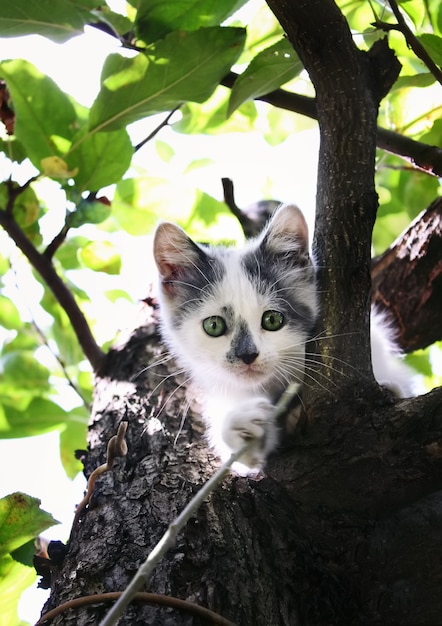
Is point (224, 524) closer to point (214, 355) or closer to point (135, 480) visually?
point (135, 480)

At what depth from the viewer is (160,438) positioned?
1779 mm

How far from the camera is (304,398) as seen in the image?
1507 millimetres

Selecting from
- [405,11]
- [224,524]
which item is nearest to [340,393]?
[224,524]

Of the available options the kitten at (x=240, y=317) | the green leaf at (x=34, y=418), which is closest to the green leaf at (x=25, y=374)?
the green leaf at (x=34, y=418)

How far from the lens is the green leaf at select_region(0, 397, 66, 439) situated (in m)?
2.31

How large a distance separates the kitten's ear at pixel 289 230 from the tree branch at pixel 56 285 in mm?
656

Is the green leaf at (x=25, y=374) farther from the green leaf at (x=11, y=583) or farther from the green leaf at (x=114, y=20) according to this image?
the green leaf at (x=114, y=20)

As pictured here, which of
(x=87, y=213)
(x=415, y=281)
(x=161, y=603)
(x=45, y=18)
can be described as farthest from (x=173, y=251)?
(x=161, y=603)

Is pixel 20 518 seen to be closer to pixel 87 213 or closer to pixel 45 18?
pixel 87 213

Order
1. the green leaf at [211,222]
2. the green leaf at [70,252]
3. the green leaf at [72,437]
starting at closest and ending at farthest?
1. the green leaf at [72,437]
2. the green leaf at [211,222]
3. the green leaf at [70,252]

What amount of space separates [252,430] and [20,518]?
58cm

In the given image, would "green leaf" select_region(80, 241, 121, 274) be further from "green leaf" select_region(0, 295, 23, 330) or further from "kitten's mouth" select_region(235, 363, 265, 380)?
"kitten's mouth" select_region(235, 363, 265, 380)

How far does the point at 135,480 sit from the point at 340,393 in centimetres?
52

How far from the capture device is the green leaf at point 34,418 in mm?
2311
